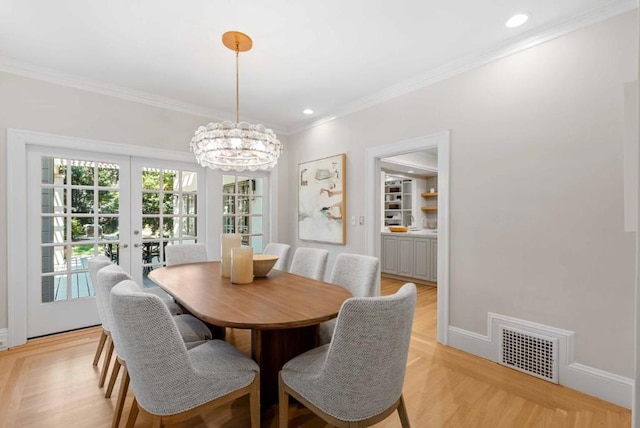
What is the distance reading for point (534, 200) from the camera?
Answer: 7.48 feet

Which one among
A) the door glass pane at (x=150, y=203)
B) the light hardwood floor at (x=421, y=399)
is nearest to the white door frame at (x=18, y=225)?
the light hardwood floor at (x=421, y=399)

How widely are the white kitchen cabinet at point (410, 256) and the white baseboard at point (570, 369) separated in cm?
248

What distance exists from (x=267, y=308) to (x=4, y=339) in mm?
2816

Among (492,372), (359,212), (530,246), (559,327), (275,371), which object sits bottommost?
(492,372)

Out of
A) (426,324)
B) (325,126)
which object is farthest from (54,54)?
(426,324)

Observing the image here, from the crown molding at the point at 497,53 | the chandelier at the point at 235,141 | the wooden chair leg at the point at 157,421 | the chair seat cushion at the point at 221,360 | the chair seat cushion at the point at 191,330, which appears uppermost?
the crown molding at the point at 497,53

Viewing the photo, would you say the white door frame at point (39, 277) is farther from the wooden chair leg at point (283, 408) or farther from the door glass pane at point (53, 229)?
the wooden chair leg at point (283, 408)

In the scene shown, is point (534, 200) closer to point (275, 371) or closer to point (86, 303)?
point (275, 371)

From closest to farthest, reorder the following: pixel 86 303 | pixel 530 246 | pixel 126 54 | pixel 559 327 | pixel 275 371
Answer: pixel 275 371
pixel 559 327
pixel 530 246
pixel 126 54
pixel 86 303

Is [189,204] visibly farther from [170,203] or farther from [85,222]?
[85,222]

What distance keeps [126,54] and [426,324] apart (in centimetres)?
387

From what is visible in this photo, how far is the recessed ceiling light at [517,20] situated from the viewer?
2078 millimetres

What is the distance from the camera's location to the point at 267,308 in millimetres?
1597

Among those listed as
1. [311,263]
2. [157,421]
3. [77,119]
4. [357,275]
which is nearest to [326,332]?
[357,275]
